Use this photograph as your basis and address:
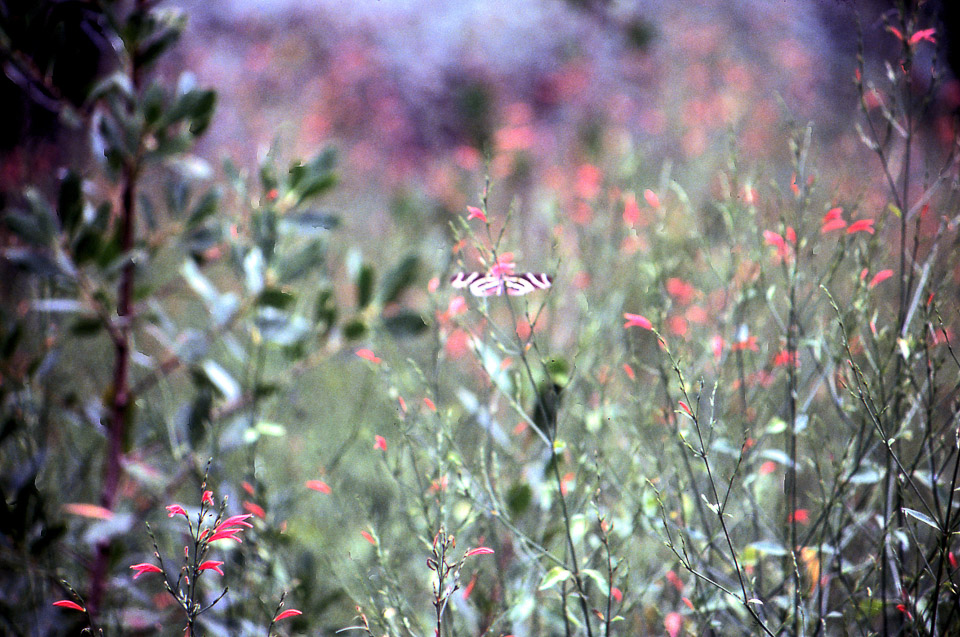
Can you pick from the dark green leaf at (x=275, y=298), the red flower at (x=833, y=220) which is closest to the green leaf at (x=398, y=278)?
the dark green leaf at (x=275, y=298)

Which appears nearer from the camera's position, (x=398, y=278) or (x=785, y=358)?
(x=785, y=358)

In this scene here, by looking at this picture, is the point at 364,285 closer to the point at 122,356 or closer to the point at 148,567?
the point at 122,356

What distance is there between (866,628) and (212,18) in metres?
5.94

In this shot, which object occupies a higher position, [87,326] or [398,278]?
[398,278]

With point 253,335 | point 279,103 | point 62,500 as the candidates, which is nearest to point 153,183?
point 279,103

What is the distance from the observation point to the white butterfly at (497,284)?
2.61ft

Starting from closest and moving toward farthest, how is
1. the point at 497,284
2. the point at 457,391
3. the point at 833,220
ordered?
the point at 497,284, the point at 833,220, the point at 457,391

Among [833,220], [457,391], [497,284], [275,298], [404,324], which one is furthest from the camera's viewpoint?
[457,391]

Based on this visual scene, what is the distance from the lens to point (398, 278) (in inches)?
49.8

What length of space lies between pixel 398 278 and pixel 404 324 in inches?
3.6

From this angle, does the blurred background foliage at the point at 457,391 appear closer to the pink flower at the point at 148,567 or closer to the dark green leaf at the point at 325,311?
the dark green leaf at the point at 325,311

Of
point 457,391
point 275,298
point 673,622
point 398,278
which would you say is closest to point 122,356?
point 275,298

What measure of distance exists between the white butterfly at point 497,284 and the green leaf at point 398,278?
415 millimetres

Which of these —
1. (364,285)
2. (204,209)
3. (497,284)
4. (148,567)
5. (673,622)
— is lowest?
(673,622)
